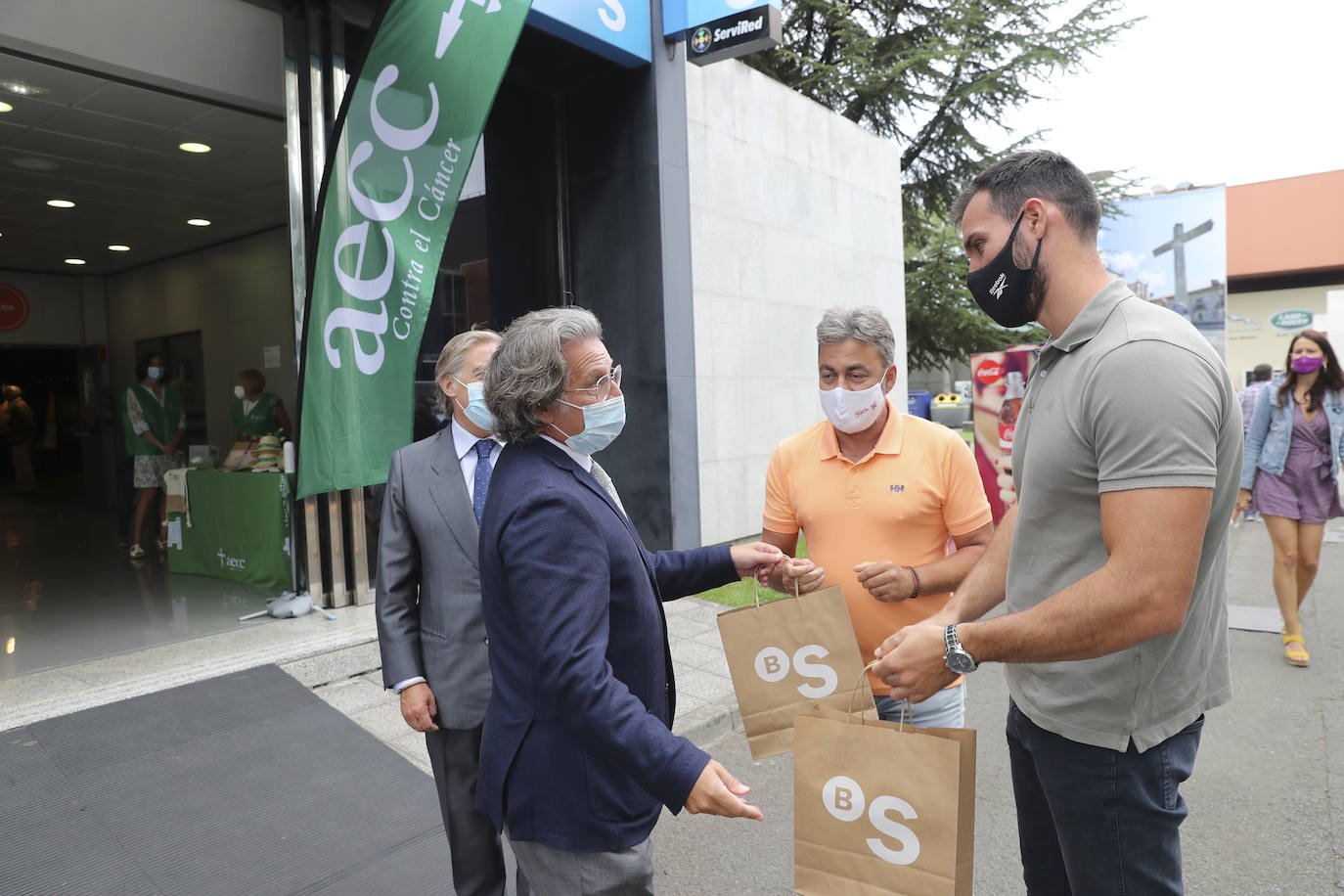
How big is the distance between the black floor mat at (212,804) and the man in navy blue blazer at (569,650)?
1.70 meters

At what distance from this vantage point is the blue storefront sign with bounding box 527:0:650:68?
6.41 meters

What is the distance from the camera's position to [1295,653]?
5.38 meters

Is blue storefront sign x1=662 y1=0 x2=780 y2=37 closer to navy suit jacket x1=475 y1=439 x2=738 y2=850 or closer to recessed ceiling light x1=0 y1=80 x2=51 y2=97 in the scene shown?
recessed ceiling light x1=0 y1=80 x2=51 y2=97

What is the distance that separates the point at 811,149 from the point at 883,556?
841 cm

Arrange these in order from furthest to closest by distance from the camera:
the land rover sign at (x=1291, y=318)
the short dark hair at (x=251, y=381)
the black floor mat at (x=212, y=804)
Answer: the land rover sign at (x=1291, y=318)
the short dark hair at (x=251, y=381)
the black floor mat at (x=212, y=804)

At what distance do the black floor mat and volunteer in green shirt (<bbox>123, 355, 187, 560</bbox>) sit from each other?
18.1ft

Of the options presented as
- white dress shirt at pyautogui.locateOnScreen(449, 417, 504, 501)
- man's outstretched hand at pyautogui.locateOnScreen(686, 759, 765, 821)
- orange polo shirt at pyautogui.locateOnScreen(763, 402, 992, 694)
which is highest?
white dress shirt at pyautogui.locateOnScreen(449, 417, 504, 501)

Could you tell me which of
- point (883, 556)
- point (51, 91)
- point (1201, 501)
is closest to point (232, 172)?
point (51, 91)

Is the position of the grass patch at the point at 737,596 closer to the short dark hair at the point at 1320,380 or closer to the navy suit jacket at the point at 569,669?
the short dark hair at the point at 1320,380

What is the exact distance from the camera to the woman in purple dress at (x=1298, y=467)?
5.53m

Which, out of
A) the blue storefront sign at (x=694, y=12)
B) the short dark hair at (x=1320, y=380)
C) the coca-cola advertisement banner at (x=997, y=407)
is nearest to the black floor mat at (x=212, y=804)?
the short dark hair at (x=1320, y=380)

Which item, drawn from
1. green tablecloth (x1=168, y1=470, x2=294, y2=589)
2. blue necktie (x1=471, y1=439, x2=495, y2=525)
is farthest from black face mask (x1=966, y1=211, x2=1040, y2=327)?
green tablecloth (x1=168, y1=470, x2=294, y2=589)

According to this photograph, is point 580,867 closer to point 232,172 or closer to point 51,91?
point 51,91

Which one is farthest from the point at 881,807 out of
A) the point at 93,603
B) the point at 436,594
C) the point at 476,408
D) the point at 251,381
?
the point at 251,381
